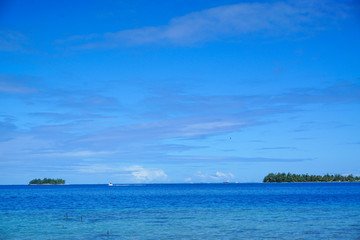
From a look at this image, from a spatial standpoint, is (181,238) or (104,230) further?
(104,230)

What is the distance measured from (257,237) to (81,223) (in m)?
23.0

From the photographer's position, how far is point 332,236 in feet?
114

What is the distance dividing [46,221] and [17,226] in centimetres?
478

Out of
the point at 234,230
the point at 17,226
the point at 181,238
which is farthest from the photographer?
the point at 17,226

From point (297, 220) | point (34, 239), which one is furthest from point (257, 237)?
point (34, 239)

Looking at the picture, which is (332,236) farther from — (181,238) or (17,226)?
(17,226)

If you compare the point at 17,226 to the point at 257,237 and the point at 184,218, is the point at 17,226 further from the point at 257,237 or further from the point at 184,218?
the point at 257,237

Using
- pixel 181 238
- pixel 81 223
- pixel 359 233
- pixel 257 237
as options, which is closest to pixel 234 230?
pixel 257 237

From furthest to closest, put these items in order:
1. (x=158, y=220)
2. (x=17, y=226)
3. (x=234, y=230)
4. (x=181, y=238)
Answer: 1. (x=158, y=220)
2. (x=17, y=226)
3. (x=234, y=230)
4. (x=181, y=238)

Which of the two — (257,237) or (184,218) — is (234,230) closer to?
(257,237)

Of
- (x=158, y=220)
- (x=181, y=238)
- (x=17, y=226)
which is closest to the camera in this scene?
(x=181, y=238)

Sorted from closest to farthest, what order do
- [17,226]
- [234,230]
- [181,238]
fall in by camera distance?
[181,238] → [234,230] → [17,226]

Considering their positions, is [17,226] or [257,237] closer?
[257,237]

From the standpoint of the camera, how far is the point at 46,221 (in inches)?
1903
